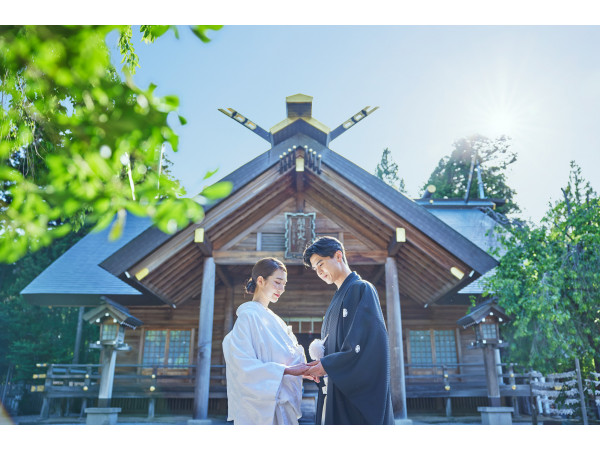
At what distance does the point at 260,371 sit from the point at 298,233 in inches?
195

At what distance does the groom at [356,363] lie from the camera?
110 inches

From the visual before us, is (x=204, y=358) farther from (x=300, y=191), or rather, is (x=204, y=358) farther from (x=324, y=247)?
(x=324, y=247)

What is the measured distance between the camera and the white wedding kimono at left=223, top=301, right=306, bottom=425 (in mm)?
3068

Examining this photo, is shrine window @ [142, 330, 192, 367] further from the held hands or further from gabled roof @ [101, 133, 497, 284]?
the held hands

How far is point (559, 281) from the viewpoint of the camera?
23.8 feet

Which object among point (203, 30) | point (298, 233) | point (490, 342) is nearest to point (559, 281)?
point (490, 342)

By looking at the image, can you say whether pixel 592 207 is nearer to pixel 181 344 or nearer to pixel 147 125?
pixel 147 125

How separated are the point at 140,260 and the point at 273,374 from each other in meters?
4.69

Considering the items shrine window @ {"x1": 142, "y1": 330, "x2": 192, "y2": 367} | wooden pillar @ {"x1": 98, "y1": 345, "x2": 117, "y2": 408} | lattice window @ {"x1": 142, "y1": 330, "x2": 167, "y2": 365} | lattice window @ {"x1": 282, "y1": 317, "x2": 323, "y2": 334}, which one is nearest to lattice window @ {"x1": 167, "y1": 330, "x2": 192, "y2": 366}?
shrine window @ {"x1": 142, "y1": 330, "x2": 192, "y2": 367}

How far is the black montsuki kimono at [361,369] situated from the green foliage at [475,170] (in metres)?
18.7

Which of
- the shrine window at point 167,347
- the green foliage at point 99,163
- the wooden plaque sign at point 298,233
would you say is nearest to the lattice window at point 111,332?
the shrine window at point 167,347

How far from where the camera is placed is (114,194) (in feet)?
5.10

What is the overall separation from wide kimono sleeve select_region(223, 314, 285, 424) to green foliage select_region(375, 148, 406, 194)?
25.1 meters

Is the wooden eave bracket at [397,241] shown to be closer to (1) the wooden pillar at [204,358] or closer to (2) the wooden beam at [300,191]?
(2) the wooden beam at [300,191]
